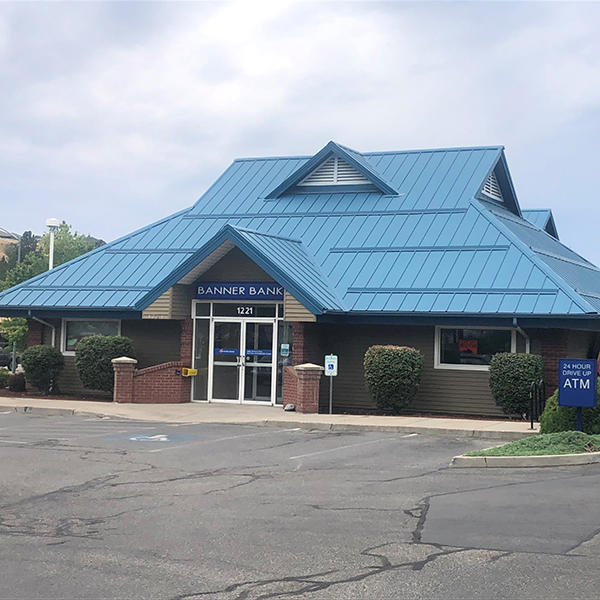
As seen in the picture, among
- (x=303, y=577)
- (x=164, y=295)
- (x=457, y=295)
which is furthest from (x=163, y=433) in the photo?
(x=303, y=577)

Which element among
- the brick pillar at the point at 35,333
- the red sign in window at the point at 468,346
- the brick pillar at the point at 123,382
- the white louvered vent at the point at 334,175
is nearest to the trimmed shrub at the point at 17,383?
the brick pillar at the point at 35,333

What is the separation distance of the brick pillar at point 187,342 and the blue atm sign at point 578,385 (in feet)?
38.1

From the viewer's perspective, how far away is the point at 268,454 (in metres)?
15.6

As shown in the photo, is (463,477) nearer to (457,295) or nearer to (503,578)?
(503,578)

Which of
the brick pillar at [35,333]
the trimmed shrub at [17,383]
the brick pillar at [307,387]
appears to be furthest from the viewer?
the brick pillar at [35,333]

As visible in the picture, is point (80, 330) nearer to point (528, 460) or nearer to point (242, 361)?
point (242, 361)

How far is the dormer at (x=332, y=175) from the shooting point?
1158 inches

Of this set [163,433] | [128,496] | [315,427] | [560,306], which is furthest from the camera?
[560,306]

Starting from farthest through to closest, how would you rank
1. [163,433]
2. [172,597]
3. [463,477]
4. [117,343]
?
[117,343], [163,433], [463,477], [172,597]

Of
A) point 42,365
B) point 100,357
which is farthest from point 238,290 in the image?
point 42,365

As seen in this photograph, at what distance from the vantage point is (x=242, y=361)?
25250 millimetres

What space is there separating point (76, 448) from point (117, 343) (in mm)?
10167

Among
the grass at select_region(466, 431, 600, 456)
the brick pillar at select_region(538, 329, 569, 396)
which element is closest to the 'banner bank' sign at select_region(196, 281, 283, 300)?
the brick pillar at select_region(538, 329, 569, 396)

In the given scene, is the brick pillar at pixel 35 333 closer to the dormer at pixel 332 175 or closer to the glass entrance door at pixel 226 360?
the glass entrance door at pixel 226 360
